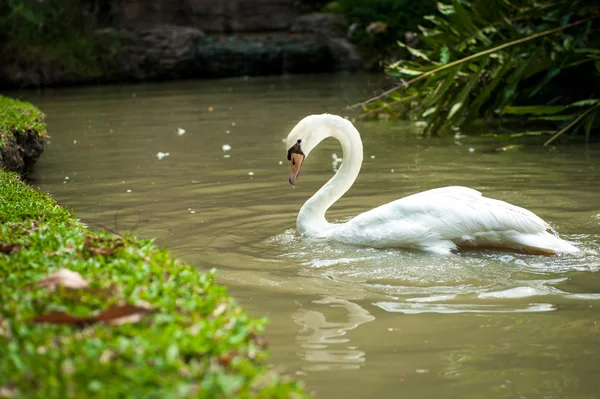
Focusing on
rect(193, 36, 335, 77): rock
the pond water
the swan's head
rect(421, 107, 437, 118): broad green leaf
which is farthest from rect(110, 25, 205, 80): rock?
the swan's head

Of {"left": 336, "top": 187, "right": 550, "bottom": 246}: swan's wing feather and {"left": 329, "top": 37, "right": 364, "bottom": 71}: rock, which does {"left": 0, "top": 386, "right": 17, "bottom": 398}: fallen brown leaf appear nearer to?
{"left": 336, "top": 187, "right": 550, "bottom": 246}: swan's wing feather

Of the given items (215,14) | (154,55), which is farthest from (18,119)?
(215,14)

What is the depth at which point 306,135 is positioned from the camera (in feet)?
21.9

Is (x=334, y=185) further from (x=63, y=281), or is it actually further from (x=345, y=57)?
(x=345, y=57)

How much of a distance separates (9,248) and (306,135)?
3.20m

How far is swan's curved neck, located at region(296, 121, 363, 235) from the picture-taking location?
654cm

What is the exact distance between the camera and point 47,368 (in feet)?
8.16

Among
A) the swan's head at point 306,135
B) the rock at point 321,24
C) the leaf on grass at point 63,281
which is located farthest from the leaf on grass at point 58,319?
the rock at point 321,24

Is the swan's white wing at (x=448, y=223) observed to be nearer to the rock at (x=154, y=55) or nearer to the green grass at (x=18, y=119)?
the green grass at (x=18, y=119)

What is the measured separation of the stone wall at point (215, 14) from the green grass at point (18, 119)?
14909mm

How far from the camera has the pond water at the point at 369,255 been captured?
3902 millimetres

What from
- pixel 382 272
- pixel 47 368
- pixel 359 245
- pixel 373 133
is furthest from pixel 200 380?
pixel 373 133

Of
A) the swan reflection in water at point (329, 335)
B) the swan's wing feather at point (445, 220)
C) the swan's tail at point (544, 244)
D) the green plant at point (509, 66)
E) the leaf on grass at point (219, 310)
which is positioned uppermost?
the green plant at point (509, 66)

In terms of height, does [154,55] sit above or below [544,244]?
above
